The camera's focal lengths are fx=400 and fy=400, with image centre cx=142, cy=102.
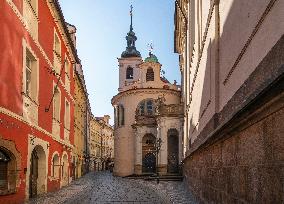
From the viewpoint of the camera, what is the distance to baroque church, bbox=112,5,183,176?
35688 millimetres

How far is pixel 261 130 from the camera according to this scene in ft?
13.3

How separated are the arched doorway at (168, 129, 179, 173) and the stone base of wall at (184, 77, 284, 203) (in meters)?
29.2

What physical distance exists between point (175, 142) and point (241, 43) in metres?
31.7

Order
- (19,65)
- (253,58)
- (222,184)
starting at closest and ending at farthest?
(253,58) < (222,184) < (19,65)

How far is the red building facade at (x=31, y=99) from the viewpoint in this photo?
37.1ft

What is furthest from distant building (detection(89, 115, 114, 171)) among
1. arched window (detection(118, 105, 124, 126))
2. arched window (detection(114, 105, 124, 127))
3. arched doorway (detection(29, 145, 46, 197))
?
arched doorway (detection(29, 145, 46, 197))

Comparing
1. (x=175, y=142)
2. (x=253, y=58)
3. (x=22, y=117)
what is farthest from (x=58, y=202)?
(x=175, y=142)

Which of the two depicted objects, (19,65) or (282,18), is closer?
(282,18)

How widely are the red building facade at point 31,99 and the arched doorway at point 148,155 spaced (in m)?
16.8

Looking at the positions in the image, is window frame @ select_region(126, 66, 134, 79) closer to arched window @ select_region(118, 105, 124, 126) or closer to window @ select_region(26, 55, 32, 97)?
arched window @ select_region(118, 105, 124, 126)

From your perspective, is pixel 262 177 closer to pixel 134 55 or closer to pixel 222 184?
pixel 222 184

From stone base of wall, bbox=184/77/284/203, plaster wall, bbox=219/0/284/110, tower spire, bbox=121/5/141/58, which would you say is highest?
tower spire, bbox=121/5/141/58

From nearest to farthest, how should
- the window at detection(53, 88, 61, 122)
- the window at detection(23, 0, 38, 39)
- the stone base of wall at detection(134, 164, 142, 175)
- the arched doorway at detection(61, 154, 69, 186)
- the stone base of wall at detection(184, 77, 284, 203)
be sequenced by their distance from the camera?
the stone base of wall at detection(184, 77, 284, 203) < the window at detection(23, 0, 38, 39) < the window at detection(53, 88, 61, 122) < the arched doorway at detection(61, 154, 69, 186) < the stone base of wall at detection(134, 164, 142, 175)

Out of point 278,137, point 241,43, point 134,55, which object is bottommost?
point 278,137
